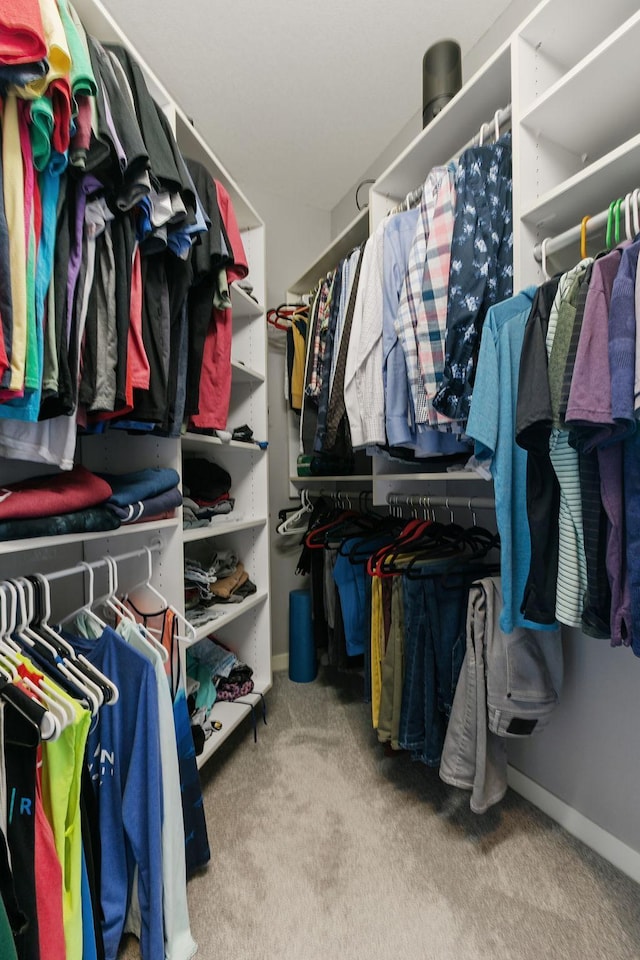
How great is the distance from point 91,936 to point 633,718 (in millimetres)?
1351

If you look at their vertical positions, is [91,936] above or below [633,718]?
below

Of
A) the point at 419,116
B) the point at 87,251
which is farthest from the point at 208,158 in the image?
the point at 419,116

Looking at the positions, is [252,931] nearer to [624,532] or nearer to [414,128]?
[624,532]

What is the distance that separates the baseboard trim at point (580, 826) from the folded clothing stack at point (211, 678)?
1069mm

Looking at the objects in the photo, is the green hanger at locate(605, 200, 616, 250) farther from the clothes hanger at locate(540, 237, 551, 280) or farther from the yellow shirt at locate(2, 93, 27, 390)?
the yellow shirt at locate(2, 93, 27, 390)

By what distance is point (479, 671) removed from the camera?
1162 millimetres

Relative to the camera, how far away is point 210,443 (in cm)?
154

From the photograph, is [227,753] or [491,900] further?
[227,753]

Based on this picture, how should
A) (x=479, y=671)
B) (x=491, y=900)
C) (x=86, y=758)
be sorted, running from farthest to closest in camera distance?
(x=479, y=671) → (x=491, y=900) → (x=86, y=758)

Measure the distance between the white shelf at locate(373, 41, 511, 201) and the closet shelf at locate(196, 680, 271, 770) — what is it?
6.90 feet

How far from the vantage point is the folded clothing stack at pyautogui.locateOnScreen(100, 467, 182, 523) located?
1021mm

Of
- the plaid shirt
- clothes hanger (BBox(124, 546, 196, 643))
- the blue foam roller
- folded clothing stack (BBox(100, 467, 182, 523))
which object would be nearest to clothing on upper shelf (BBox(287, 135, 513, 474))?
the plaid shirt

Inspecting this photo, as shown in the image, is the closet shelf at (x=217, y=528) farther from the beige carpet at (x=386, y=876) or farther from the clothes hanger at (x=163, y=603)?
the beige carpet at (x=386, y=876)

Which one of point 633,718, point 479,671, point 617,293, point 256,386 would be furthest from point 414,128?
point 633,718
